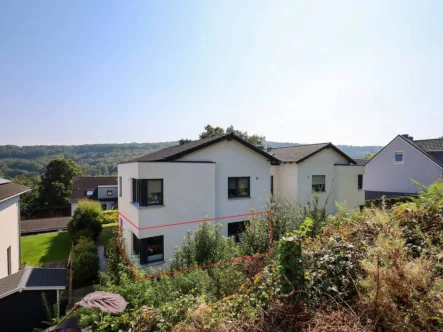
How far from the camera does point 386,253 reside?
9.43ft

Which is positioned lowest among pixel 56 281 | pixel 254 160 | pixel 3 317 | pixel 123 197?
pixel 3 317

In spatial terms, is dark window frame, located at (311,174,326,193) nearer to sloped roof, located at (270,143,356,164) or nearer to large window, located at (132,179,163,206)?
sloped roof, located at (270,143,356,164)

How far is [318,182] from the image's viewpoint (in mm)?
19797

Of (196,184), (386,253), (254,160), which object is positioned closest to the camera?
(386,253)

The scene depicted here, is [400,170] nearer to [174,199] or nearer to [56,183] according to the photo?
[174,199]

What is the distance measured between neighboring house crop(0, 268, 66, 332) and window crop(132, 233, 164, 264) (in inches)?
135

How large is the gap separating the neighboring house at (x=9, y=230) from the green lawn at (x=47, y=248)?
471 centimetres

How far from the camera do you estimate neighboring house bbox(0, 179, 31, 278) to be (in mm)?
10781

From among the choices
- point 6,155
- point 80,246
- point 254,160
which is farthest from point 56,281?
point 6,155

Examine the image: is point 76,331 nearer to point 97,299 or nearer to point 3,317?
point 97,299

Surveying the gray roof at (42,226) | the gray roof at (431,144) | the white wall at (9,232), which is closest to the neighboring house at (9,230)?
the white wall at (9,232)

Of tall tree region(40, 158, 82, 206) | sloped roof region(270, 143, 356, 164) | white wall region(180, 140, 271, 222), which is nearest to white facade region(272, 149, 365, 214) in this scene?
sloped roof region(270, 143, 356, 164)

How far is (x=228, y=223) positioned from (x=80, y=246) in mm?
9635

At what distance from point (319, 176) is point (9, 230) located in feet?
65.7
